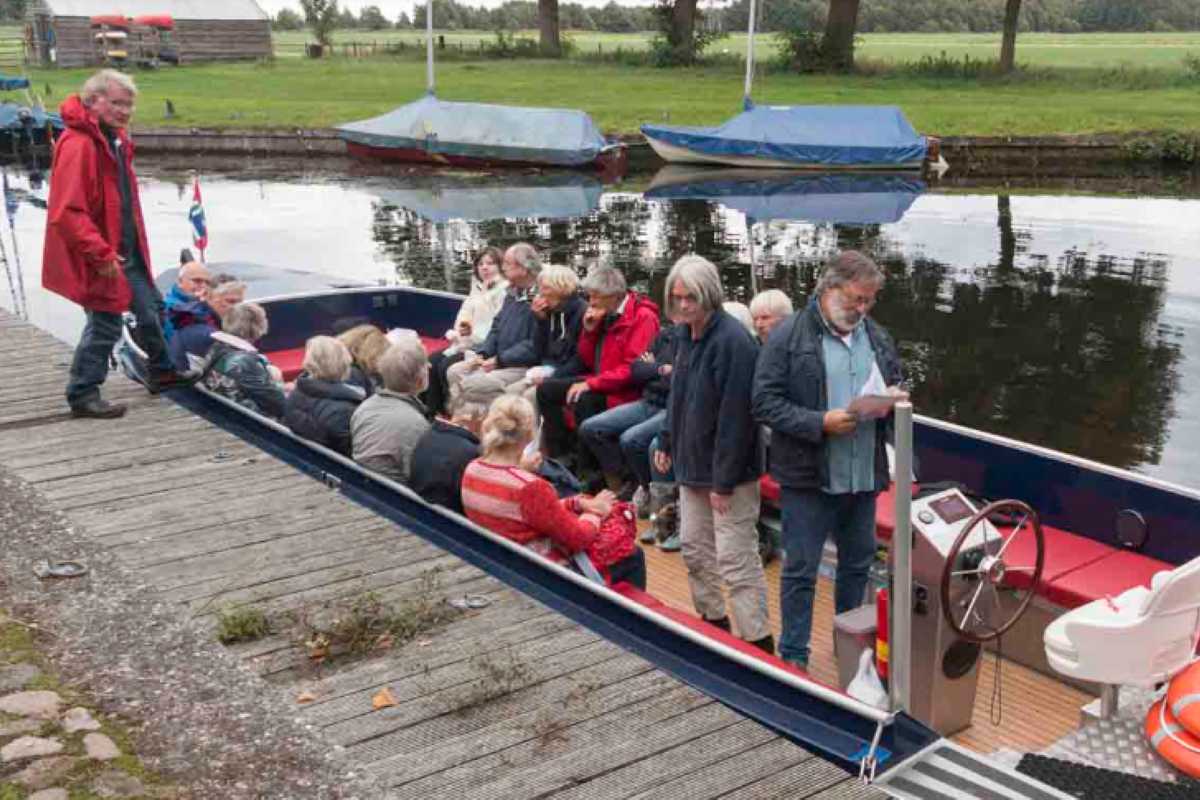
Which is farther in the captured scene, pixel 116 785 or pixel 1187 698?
pixel 1187 698

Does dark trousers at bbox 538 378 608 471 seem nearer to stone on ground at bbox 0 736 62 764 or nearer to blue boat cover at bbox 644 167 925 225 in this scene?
stone on ground at bbox 0 736 62 764

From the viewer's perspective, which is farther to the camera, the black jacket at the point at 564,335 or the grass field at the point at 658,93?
the grass field at the point at 658,93

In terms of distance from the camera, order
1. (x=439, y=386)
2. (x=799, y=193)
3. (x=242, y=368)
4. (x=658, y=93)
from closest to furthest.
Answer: (x=242, y=368) < (x=439, y=386) < (x=799, y=193) < (x=658, y=93)

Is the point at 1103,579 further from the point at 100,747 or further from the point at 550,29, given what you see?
the point at 550,29

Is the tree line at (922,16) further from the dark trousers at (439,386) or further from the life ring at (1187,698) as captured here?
the life ring at (1187,698)

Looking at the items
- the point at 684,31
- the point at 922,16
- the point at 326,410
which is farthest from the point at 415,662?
the point at 922,16

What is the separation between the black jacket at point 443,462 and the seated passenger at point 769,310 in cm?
168

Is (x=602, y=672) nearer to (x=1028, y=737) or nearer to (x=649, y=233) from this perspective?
(x=1028, y=737)

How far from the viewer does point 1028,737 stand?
4828mm

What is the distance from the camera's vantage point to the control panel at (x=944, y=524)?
14.0 feet

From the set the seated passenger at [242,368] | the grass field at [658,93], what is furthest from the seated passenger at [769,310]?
the grass field at [658,93]

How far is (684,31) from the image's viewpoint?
4794cm

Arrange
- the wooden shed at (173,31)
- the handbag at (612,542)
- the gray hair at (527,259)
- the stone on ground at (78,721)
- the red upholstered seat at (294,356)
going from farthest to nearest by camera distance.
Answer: the wooden shed at (173,31) < the red upholstered seat at (294,356) < the gray hair at (527,259) < the handbag at (612,542) < the stone on ground at (78,721)

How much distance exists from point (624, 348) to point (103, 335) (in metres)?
3.12
